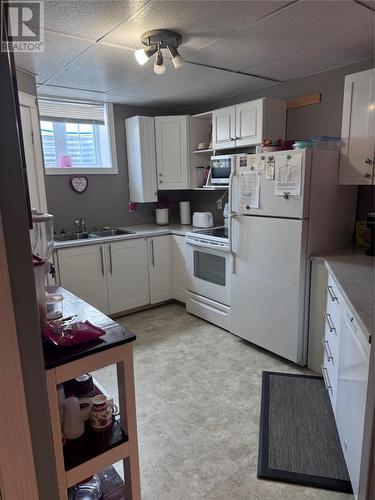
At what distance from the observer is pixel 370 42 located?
2268mm

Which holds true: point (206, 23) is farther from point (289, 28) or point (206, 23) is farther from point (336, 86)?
point (336, 86)

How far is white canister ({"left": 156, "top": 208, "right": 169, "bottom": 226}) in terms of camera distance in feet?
14.1

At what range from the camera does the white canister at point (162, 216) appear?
170 inches

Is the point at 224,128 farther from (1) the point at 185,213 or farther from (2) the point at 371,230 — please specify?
(2) the point at 371,230

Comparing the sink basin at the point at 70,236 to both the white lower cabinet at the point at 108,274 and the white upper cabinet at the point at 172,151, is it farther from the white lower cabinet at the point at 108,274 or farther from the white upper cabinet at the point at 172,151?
the white upper cabinet at the point at 172,151

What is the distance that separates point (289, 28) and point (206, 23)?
1.69 feet

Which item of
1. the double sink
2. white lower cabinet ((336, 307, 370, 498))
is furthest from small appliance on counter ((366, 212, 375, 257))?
the double sink

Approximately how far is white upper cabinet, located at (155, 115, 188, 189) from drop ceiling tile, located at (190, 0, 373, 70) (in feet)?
4.23

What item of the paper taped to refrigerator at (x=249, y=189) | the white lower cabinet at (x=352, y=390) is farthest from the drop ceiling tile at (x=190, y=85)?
the white lower cabinet at (x=352, y=390)

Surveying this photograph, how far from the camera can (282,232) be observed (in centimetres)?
254

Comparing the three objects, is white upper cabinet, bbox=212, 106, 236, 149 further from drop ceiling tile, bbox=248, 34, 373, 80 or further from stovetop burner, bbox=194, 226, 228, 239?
stovetop burner, bbox=194, 226, 228, 239

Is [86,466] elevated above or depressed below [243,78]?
below

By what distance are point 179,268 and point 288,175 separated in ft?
5.98

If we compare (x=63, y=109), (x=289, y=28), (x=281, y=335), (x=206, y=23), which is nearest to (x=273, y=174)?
(x=289, y=28)
